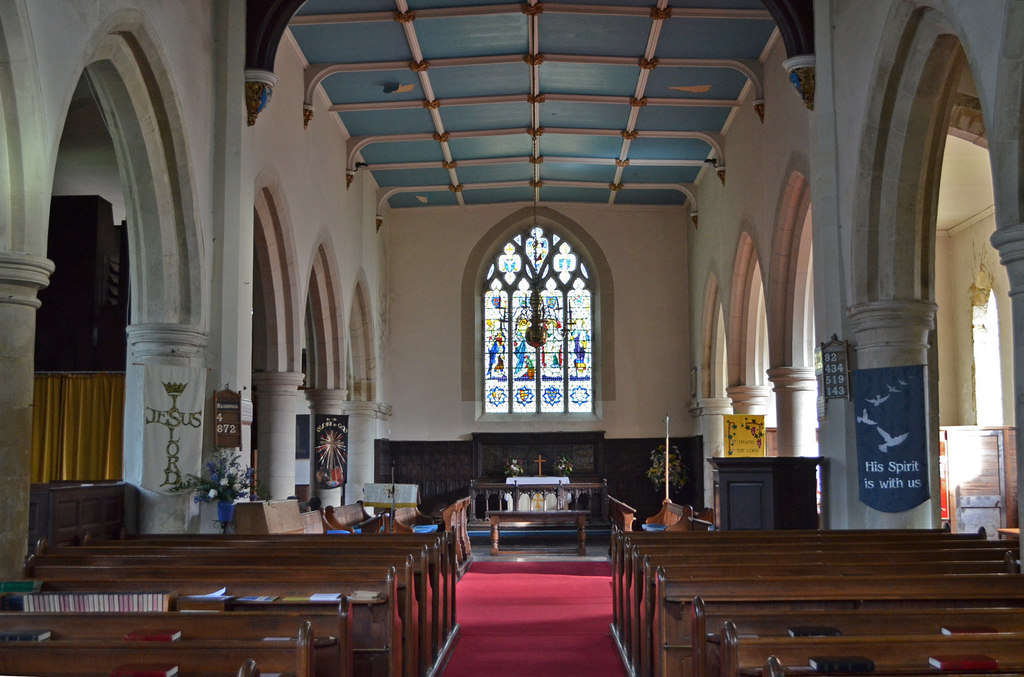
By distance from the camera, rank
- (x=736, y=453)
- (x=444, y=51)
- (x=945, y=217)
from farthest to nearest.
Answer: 1. (x=945, y=217)
2. (x=736, y=453)
3. (x=444, y=51)

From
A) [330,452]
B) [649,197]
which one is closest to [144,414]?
[330,452]

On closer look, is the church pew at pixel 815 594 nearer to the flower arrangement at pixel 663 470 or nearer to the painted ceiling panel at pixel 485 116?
the painted ceiling panel at pixel 485 116

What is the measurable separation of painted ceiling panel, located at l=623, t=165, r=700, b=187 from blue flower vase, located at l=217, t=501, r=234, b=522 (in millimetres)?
10063

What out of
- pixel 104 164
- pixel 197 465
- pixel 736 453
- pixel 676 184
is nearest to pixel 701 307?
pixel 676 184

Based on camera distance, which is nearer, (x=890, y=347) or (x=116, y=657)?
(x=116, y=657)

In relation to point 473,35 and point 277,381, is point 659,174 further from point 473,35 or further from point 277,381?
point 277,381

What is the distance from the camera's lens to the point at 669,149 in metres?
15.8

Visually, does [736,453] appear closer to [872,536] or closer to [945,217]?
[945,217]

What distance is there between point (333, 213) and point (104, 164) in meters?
3.13

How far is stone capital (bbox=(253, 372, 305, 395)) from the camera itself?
12227mm

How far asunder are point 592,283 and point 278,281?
808 cm

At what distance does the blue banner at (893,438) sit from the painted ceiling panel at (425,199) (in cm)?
1112

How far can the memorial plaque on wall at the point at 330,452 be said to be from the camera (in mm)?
14141

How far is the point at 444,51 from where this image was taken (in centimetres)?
1202
